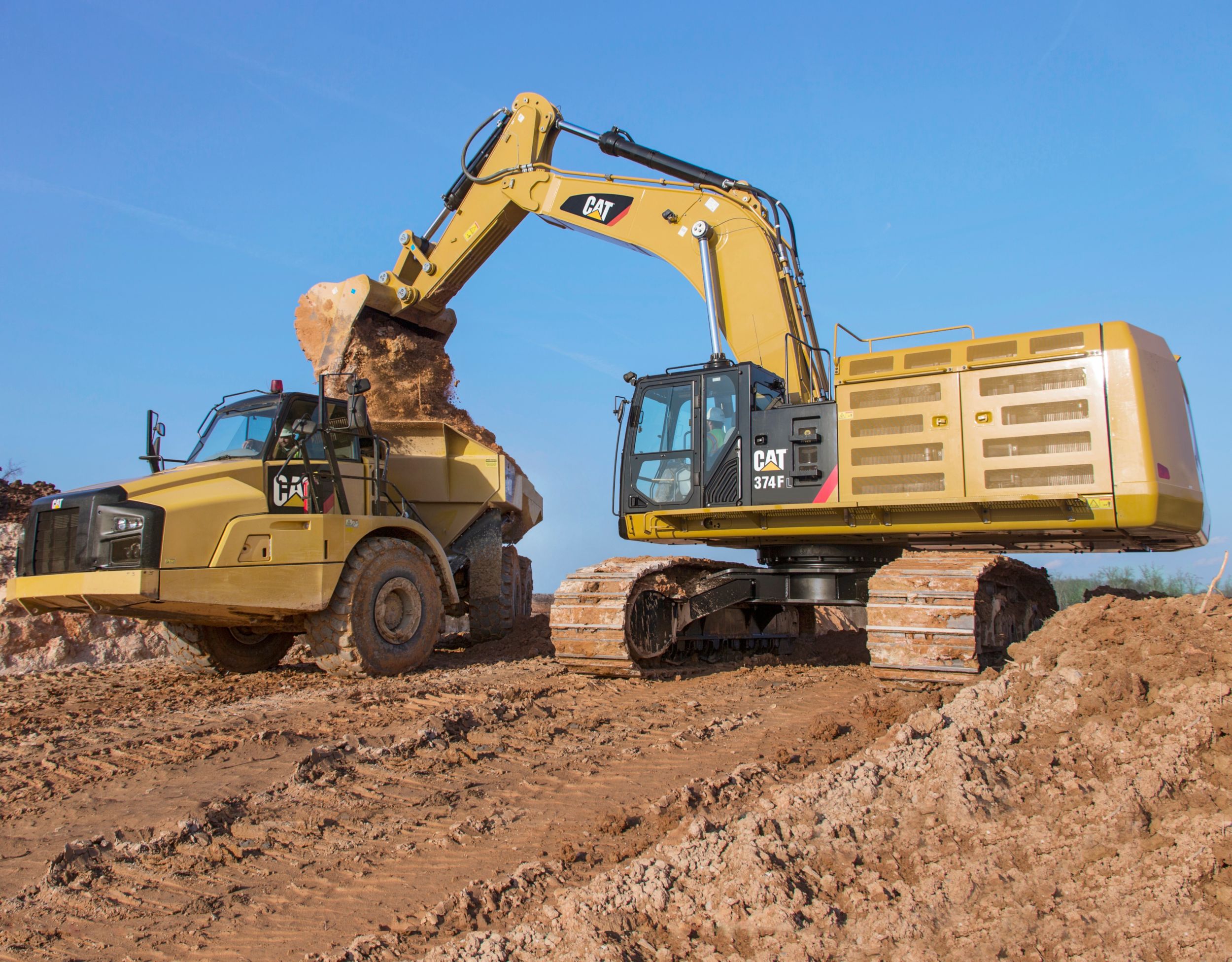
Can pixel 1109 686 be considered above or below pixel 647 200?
below

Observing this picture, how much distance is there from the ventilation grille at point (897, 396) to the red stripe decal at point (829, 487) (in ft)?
1.78

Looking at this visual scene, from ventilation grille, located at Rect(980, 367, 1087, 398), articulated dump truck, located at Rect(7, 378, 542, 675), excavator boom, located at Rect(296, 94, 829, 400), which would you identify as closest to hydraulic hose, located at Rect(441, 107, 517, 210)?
excavator boom, located at Rect(296, 94, 829, 400)

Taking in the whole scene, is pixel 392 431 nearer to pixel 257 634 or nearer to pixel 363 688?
pixel 257 634

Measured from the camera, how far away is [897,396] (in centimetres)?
721

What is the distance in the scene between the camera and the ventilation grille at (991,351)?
22.6 feet

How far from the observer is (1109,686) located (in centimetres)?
502

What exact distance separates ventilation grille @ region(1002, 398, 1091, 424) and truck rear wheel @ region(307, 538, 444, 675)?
560 centimetres

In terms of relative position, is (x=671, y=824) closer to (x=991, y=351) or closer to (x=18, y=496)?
(x=991, y=351)

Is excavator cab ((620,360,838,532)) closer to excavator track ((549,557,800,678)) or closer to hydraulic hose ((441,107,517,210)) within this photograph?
excavator track ((549,557,800,678))

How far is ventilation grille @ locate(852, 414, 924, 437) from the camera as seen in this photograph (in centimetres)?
712

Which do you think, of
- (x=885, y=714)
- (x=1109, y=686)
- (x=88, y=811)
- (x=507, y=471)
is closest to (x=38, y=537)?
(x=88, y=811)

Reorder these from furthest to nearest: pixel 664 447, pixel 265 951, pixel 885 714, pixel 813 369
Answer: pixel 813 369, pixel 664 447, pixel 885 714, pixel 265 951

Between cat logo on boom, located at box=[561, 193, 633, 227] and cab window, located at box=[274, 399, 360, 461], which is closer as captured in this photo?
cab window, located at box=[274, 399, 360, 461]

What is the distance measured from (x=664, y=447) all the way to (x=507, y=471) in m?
3.90
